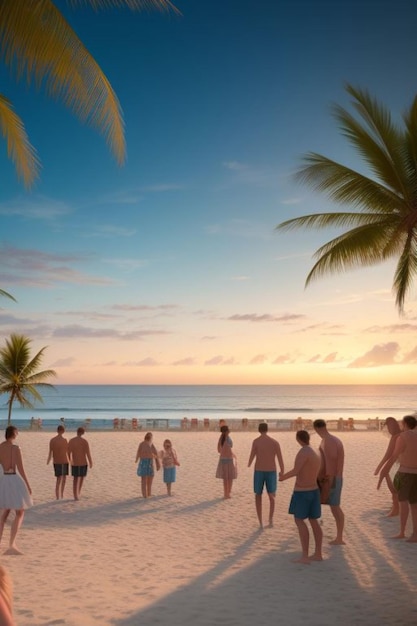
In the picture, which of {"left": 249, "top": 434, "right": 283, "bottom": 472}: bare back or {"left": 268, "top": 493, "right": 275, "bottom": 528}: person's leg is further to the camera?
{"left": 268, "top": 493, "right": 275, "bottom": 528}: person's leg

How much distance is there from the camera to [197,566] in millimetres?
8109

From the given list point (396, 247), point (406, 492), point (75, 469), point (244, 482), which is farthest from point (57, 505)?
point (396, 247)

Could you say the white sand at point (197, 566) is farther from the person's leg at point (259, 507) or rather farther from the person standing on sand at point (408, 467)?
the person standing on sand at point (408, 467)

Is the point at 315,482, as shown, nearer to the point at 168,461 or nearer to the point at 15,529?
the point at 15,529

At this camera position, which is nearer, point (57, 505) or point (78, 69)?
point (78, 69)

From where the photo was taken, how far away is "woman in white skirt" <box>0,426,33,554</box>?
842 cm

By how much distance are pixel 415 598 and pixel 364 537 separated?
2.99 m

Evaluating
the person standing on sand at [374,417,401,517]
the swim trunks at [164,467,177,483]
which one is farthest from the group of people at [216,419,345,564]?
the swim trunks at [164,467,177,483]

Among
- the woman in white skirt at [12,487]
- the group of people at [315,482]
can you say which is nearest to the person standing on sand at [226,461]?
the group of people at [315,482]

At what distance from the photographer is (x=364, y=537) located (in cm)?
964

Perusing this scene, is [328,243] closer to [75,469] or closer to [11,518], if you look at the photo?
[75,469]

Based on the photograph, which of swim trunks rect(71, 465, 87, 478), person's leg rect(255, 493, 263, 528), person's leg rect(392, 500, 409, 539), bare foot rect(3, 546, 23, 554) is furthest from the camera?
swim trunks rect(71, 465, 87, 478)

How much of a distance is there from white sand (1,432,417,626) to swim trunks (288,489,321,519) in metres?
0.66

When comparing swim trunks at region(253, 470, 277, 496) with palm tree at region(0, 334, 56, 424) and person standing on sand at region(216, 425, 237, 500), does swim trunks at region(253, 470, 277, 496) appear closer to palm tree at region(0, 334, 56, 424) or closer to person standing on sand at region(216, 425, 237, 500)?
person standing on sand at region(216, 425, 237, 500)
